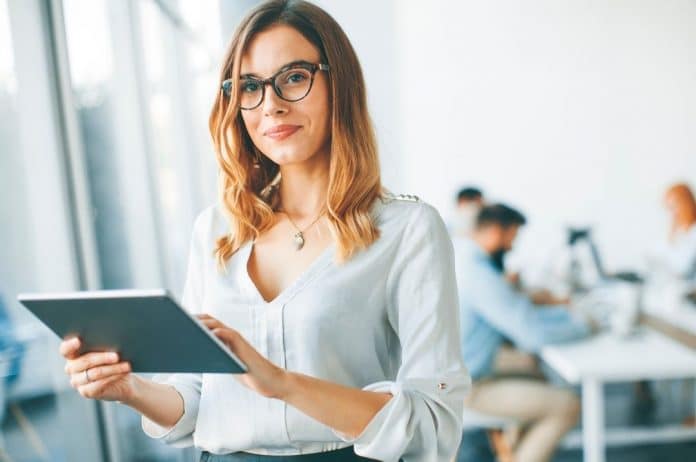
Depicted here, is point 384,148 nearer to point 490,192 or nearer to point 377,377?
point 377,377

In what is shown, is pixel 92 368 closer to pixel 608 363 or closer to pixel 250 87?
pixel 250 87

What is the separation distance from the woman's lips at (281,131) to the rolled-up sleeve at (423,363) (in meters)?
0.24

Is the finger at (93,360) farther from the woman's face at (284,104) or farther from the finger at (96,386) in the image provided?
the woman's face at (284,104)

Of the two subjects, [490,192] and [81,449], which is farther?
[490,192]

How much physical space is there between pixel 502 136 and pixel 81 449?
2626 millimetres

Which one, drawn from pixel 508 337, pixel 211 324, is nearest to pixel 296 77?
pixel 211 324

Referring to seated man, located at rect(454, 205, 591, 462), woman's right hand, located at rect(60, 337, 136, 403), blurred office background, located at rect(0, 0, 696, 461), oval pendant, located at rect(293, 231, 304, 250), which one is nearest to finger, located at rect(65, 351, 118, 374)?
woman's right hand, located at rect(60, 337, 136, 403)

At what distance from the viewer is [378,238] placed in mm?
1062

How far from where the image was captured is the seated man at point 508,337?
277 centimetres

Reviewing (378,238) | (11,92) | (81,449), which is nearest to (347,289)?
(378,238)

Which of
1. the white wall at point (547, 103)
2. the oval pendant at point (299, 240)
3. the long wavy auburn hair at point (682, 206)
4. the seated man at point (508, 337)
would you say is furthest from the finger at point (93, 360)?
the long wavy auburn hair at point (682, 206)

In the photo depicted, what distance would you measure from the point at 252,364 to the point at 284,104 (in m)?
0.43

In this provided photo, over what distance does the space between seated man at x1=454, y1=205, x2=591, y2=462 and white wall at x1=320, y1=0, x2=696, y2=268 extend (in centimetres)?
83

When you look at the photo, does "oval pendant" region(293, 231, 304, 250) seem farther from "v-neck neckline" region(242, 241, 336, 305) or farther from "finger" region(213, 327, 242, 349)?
"finger" region(213, 327, 242, 349)
